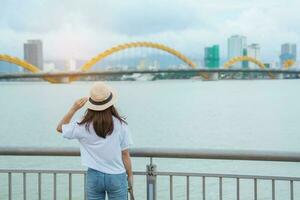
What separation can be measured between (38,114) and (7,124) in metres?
7.47

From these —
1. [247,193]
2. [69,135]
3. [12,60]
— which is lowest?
[247,193]

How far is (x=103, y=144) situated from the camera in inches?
145

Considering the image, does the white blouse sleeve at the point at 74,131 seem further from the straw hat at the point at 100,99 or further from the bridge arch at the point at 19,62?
the bridge arch at the point at 19,62

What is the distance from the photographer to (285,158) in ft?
13.1

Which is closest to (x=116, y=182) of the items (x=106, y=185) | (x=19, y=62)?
(x=106, y=185)

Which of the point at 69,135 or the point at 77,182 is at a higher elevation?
the point at 69,135

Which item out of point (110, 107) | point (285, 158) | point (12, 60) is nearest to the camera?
point (110, 107)

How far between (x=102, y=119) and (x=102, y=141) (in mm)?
166

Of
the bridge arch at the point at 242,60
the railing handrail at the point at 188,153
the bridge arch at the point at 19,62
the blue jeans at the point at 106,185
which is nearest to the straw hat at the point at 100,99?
the blue jeans at the point at 106,185

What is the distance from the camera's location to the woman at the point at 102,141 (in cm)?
362

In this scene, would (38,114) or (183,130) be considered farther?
(38,114)

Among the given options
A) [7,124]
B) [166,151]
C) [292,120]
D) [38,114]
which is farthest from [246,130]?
[166,151]

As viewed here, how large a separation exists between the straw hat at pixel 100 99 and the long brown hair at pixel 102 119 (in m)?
0.05

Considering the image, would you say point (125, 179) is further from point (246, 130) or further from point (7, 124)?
point (7, 124)
